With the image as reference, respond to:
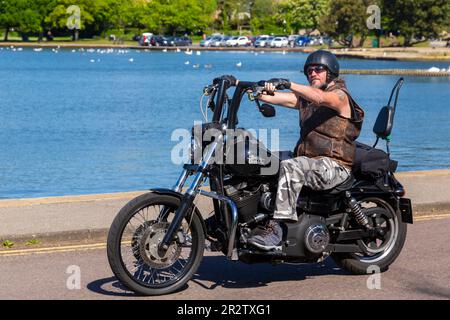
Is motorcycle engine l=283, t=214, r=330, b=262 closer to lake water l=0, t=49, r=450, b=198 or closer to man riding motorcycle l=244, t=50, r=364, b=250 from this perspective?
man riding motorcycle l=244, t=50, r=364, b=250

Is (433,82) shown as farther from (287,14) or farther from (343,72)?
(287,14)

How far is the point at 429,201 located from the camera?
39.4ft

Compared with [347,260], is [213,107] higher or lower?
higher

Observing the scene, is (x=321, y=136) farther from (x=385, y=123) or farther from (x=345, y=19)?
(x=345, y=19)

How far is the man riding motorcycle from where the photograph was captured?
7992 millimetres

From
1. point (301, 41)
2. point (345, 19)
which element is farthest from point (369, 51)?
point (301, 41)

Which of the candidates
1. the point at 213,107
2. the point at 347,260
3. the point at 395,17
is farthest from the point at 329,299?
the point at 395,17

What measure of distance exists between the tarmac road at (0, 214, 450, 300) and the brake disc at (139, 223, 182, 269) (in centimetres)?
28

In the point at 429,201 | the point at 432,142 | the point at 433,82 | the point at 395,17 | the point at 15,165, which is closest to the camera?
the point at 429,201

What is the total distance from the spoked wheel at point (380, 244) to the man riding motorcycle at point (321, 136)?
50cm

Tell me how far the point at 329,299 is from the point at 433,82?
69.6m

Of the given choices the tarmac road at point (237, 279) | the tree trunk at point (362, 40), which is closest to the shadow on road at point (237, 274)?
the tarmac road at point (237, 279)

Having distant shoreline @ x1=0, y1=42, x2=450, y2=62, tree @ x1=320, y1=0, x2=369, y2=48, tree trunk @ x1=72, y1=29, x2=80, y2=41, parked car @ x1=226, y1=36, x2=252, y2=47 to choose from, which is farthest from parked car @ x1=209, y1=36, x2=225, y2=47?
tree trunk @ x1=72, y1=29, x2=80, y2=41
